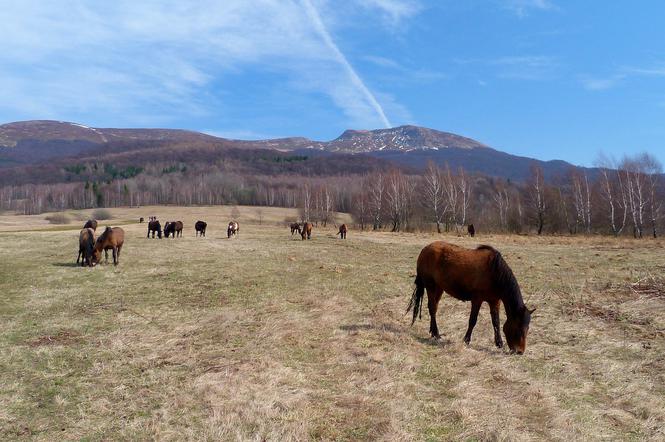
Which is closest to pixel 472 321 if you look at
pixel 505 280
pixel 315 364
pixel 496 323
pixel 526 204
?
pixel 496 323

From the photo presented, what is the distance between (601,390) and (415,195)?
6596 centimetres

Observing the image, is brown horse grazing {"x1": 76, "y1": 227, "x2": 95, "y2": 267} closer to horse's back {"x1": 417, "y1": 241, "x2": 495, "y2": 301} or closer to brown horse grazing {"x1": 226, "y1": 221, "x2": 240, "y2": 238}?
horse's back {"x1": 417, "y1": 241, "x2": 495, "y2": 301}

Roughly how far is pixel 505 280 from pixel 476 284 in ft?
2.07

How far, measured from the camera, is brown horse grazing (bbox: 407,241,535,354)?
8.55 meters

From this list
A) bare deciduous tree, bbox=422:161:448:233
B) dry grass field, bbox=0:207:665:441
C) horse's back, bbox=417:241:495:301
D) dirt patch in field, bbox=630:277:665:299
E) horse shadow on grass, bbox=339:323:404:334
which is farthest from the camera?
bare deciduous tree, bbox=422:161:448:233

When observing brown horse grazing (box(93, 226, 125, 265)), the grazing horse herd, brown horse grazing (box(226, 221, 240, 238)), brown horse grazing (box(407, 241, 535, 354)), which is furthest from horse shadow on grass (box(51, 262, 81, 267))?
brown horse grazing (box(226, 221, 240, 238))

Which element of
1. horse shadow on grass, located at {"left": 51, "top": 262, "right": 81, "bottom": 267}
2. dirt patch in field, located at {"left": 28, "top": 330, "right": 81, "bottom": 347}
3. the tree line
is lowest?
dirt patch in field, located at {"left": 28, "top": 330, "right": 81, "bottom": 347}

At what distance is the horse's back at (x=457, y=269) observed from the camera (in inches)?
368

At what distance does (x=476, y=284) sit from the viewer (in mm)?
9336

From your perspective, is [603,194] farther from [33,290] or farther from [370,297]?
[33,290]

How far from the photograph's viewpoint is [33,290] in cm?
1448

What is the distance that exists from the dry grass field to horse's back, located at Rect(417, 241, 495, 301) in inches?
44.9

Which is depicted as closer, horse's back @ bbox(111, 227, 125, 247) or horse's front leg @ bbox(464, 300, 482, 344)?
horse's front leg @ bbox(464, 300, 482, 344)

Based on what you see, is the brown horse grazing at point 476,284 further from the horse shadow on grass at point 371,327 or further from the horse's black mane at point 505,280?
the horse shadow on grass at point 371,327
